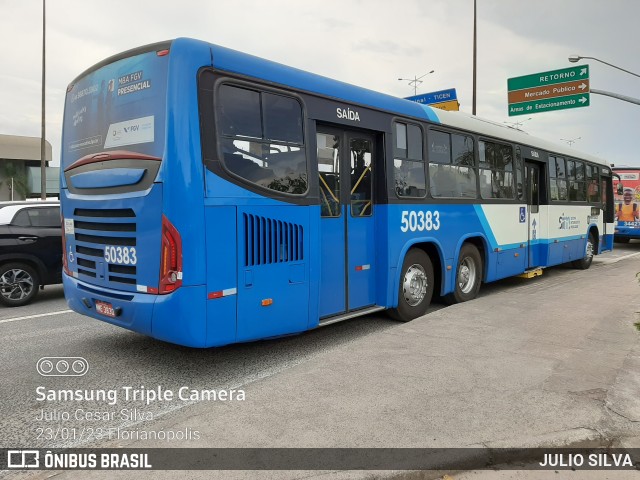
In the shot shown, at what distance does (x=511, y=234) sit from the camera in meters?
9.62

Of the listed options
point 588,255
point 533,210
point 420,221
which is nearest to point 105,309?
point 420,221

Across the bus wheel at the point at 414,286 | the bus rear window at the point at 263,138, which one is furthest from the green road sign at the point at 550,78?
the bus rear window at the point at 263,138

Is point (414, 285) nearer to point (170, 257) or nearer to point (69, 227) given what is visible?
point (170, 257)

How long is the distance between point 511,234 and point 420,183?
3.47m

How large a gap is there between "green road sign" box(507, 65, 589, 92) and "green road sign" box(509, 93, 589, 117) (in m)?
0.76

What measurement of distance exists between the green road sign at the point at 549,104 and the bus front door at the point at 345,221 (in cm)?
1893

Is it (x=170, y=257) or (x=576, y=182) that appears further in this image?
(x=576, y=182)

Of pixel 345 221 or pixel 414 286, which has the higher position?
pixel 345 221

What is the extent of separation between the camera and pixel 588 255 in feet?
45.0

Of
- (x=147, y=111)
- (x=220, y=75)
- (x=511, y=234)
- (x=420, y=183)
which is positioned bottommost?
(x=511, y=234)

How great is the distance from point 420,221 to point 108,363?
4503mm

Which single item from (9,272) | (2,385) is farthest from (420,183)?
(9,272)

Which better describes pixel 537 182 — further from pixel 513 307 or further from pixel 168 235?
pixel 168 235

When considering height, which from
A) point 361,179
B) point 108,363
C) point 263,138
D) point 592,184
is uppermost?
point 592,184
